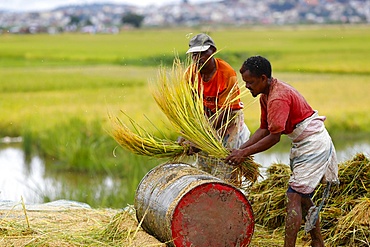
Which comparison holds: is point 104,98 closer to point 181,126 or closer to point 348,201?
→ point 181,126

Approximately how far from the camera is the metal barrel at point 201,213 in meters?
4.66

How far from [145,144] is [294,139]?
3.91 ft

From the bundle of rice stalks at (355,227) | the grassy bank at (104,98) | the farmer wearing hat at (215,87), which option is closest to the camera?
the bundle of rice stalks at (355,227)

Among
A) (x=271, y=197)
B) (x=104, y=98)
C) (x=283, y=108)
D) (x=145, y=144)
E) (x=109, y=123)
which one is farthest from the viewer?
(x=104, y=98)

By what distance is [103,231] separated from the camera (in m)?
5.36

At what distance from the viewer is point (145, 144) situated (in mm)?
5391

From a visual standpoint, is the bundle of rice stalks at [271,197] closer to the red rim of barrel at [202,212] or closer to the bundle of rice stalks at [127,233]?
the red rim of barrel at [202,212]

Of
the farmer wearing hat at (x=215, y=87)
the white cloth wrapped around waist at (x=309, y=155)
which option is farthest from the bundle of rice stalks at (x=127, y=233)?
the white cloth wrapped around waist at (x=309, y=155)

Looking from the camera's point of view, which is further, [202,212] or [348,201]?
[348,201]

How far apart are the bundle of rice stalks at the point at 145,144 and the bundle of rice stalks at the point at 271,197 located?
0.88 metres

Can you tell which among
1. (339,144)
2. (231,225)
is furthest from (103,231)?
(339,144)

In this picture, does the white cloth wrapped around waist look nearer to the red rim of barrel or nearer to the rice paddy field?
the red rim of barrel

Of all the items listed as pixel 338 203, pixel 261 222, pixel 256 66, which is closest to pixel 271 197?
pixel 261 222

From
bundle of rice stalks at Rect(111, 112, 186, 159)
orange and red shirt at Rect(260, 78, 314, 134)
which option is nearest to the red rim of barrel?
orange and red shirt at Rect(260, 78, 314, 134)
